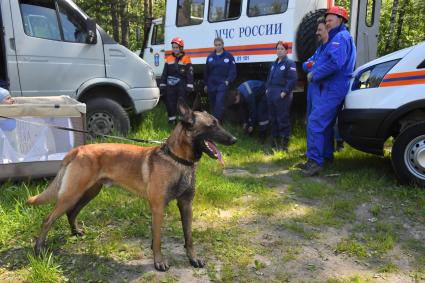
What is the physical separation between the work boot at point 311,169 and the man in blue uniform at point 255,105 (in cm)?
194

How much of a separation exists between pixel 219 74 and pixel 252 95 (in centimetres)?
77

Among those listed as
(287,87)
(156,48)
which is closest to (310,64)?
(287,87)

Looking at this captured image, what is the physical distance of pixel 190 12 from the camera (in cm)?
943

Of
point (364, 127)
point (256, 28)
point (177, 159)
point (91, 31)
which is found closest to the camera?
point (177, 159)

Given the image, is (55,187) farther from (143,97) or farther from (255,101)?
(255,101)

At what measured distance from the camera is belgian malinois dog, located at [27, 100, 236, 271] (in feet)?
9.68

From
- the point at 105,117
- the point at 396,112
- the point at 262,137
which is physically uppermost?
the point at 396,112

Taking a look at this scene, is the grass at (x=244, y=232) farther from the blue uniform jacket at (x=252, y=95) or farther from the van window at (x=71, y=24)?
the van window at (x=71, y=24)

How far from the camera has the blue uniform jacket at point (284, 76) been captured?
6629 millimetres

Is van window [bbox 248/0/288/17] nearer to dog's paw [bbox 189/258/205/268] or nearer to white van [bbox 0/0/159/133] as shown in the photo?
white van [bbox 0/0/159/133]

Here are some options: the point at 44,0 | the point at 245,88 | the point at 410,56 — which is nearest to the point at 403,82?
the point at 410,56

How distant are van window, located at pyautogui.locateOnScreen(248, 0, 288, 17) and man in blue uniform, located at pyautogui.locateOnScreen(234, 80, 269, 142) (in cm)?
134

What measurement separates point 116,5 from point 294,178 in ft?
43.4

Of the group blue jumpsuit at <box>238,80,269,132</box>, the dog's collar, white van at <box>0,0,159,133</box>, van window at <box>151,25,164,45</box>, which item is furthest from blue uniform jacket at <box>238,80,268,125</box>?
the dog's collar
